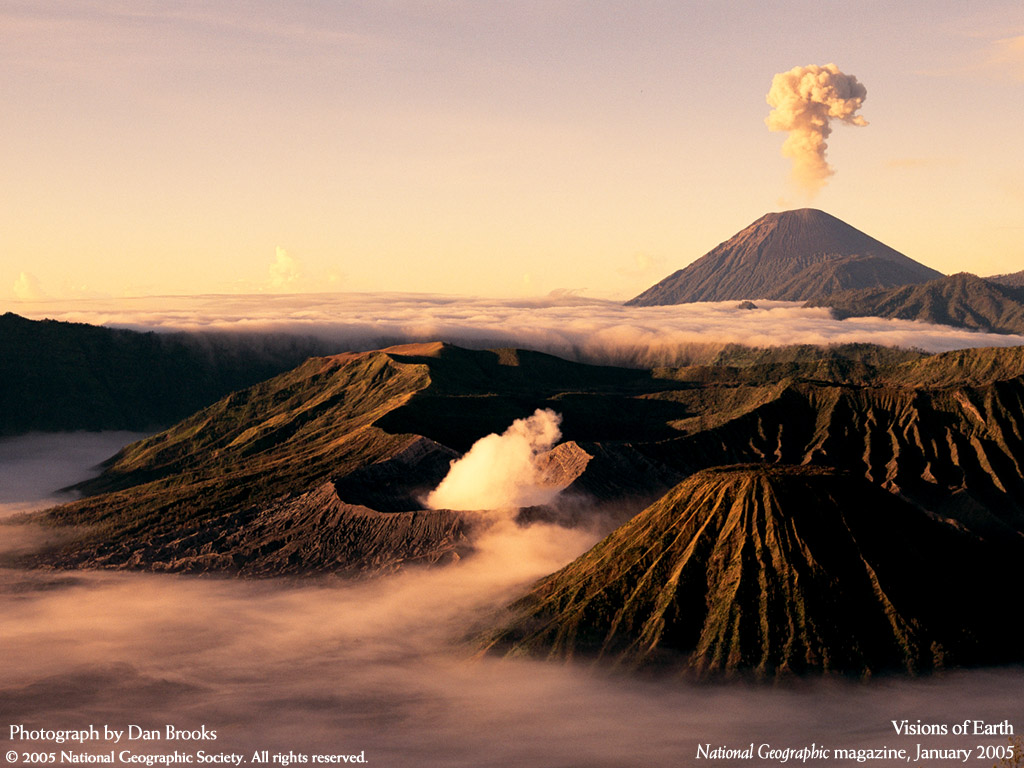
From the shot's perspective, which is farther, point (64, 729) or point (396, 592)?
point (396, 592)

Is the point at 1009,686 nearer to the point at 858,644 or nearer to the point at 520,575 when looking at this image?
the point at 858,644

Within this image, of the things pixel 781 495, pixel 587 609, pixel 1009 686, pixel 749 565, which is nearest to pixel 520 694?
pixel 587 609

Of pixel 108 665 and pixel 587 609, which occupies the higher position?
pixel 587 609

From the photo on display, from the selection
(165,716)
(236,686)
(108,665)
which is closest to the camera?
(165,716)

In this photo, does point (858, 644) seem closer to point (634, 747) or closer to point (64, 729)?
point (634, 747)

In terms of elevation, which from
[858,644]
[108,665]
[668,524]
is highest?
[668,524]

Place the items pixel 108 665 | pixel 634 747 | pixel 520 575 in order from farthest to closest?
pixel 520 575, pixel 108 665, pixel 634 747

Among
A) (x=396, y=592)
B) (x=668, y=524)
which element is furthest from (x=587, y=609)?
(x=396, y=592)
